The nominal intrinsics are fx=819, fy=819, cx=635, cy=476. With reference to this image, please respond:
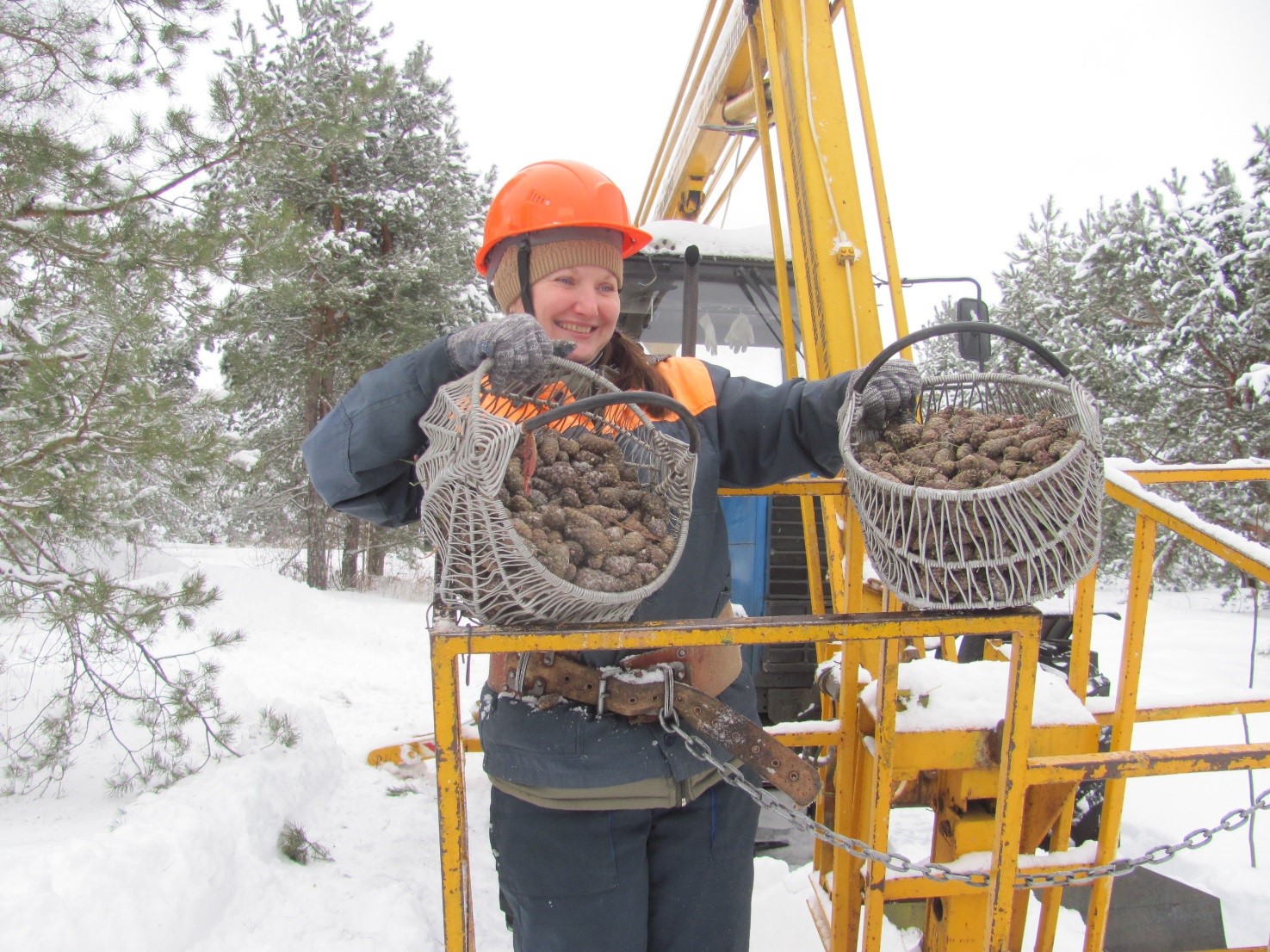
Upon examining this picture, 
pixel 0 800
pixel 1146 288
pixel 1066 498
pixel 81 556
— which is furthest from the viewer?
pixel 1146 288

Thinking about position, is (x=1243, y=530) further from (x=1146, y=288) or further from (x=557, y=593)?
(x=557, y=593)

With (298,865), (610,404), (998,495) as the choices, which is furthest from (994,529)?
(298,865)

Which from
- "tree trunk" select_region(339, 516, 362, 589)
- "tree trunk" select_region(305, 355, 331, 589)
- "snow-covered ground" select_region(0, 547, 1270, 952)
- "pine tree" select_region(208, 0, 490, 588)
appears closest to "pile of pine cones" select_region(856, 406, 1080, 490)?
"snow-covered ground" select_region(0, 547, 1270, 952)

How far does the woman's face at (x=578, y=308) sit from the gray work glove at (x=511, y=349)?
33cm

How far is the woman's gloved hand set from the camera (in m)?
1.56

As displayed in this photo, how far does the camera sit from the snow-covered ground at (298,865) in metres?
2.49

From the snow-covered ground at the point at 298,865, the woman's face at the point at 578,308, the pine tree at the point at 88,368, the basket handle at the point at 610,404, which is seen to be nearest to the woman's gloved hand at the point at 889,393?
the basket handle at the point at 610,404

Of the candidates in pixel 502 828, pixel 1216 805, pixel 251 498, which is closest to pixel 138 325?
pixel 502 828

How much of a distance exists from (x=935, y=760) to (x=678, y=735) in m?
0.67

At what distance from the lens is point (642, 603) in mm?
1615

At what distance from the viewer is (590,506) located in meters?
1.40

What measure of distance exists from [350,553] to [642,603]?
13094 millimetres

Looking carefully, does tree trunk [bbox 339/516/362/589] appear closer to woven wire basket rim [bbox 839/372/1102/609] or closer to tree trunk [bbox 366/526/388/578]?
tree trunk [bbox 366/526/388/578]

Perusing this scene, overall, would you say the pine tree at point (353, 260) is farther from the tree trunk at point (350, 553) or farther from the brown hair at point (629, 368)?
the brown hair at point (629, 368)
